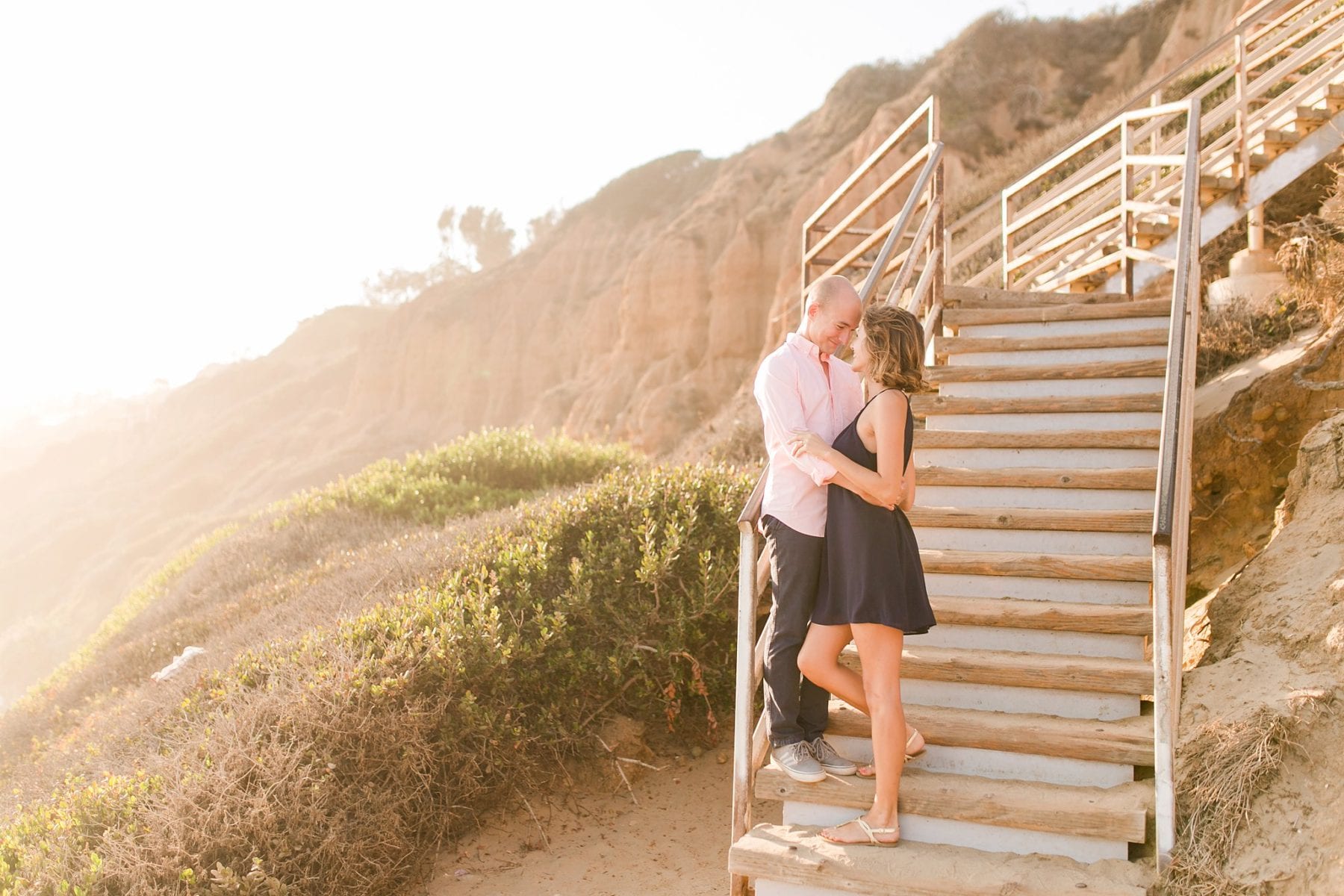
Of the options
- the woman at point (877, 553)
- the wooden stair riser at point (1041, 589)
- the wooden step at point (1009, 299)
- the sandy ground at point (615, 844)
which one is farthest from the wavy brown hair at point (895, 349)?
the wooden step at point (1009, 299)

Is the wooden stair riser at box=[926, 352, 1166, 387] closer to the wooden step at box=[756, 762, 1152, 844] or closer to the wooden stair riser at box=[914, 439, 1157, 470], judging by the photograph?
the wooden stair riser at box=[914, 439, 1157, 470]

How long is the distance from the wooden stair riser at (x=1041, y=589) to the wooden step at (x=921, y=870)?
1.29 m

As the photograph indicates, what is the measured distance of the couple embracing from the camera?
A: 3189 millimetres

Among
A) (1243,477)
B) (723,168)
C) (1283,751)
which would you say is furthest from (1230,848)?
(723,168)

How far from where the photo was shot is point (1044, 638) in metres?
4.04

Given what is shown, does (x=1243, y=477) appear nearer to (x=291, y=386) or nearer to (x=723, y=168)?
(x=723, y=168)

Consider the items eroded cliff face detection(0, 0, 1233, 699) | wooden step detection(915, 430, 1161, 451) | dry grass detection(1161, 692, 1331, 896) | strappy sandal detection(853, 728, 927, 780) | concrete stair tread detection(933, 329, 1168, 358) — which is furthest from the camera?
eroded cliff face detection(0, 0, 1233, 699)

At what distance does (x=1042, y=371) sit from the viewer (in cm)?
529

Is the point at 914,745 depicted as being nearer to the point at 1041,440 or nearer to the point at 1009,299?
the point at 1041,440

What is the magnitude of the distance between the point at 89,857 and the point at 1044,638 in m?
4.07

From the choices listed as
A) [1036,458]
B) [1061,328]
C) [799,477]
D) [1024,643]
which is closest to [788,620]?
[799,477]

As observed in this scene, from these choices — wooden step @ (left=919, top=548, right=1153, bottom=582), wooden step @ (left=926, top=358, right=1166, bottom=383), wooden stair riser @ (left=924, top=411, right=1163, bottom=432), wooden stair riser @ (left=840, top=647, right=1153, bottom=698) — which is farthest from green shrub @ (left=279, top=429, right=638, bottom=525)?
wooden stair riser @ (left=840, top=647, right=1153, bottom=698)

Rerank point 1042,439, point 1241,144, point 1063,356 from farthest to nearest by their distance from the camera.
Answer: point 1241,144 < point 1063,356 < point 1042,439

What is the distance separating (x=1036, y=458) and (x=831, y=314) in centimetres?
216
